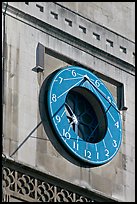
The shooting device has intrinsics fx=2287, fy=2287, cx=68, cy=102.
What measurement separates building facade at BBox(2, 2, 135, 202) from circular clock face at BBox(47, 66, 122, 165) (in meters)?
0.19

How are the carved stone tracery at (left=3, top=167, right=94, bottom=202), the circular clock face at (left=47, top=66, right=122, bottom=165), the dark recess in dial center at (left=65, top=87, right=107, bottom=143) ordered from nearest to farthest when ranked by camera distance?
the carved stone tracery at (left=3, top=167, right=94, bottom=202) < the circular clock face at (left=47, top=66, right=122, bottom=165) < the dark recess in dial center at (left=65, top=87, right=107, bottom=143)

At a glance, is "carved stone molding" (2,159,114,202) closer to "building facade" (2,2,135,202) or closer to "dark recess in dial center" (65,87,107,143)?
"building facade" (2,2,135,202)

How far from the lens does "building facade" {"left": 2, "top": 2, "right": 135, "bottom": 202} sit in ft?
144

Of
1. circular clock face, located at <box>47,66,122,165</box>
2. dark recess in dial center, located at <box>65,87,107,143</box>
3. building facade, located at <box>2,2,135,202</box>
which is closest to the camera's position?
building facade, located at <box>2,2,135,202</box>

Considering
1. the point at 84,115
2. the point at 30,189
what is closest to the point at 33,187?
the point at 30,189

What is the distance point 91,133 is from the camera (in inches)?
1786

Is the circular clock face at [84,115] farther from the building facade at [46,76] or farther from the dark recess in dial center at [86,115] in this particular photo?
the building facade at [46,76]

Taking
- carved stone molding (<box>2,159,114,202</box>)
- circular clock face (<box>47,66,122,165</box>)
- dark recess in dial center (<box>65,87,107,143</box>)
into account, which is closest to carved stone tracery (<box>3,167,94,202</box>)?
carved stone molding (<box>2,159,114,202</box>)

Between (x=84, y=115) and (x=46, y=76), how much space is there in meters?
1.17

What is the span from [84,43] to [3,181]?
4198 mm

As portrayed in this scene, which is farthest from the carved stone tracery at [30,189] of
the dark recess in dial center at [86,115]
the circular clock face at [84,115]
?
the dark recess in dial center at [86,115]

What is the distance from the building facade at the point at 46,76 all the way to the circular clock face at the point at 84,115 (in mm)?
186

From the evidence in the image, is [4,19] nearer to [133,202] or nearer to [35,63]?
[35,63]

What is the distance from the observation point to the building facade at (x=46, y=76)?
43.8 meters
